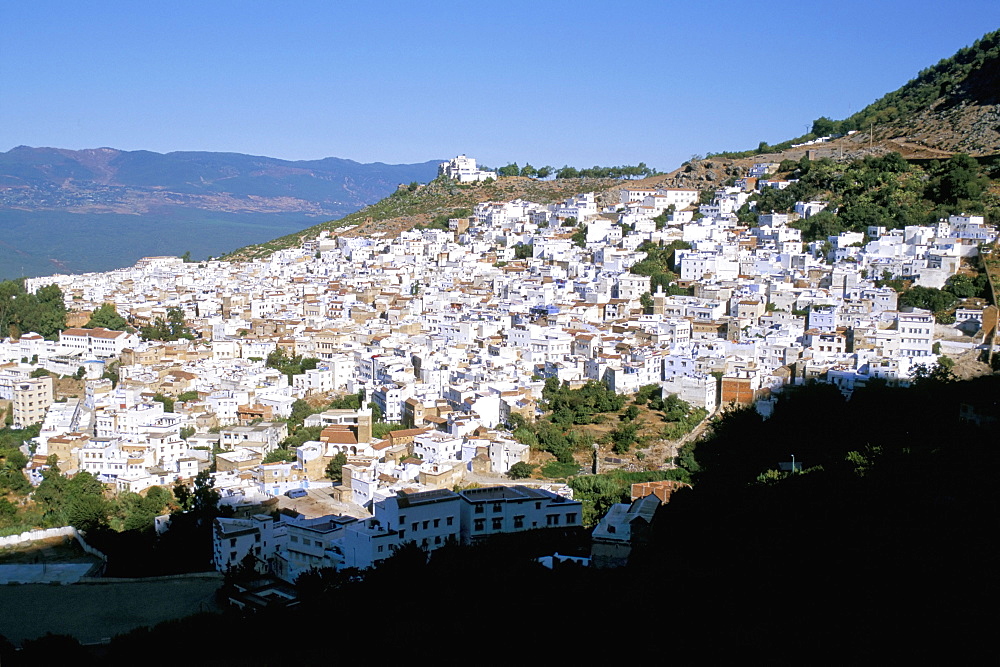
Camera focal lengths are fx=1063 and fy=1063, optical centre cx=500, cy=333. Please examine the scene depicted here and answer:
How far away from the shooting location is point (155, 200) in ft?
247

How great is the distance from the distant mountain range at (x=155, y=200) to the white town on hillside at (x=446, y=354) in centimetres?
2308

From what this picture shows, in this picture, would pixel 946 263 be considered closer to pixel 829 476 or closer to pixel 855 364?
pixel 855 364

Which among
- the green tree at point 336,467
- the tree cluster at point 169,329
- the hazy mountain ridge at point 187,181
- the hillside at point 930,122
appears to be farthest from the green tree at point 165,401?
the hazy mountain ridge at point 187,181

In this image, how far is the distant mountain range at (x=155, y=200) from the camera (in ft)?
167

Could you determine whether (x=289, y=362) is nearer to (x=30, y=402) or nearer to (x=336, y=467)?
(x=30, y=402)

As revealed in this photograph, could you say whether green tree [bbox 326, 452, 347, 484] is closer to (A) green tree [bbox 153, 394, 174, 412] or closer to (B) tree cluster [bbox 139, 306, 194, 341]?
(A) green tree [bbox 153, 394, 174, 412]

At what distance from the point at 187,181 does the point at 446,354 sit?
7132 centimetres

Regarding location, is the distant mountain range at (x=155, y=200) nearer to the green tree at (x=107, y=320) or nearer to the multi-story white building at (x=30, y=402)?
the green tree at (x=107, y=320)

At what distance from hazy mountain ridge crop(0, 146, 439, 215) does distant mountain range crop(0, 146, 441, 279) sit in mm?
88

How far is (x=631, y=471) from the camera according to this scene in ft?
37.7

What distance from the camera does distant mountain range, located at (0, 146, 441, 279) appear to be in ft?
167

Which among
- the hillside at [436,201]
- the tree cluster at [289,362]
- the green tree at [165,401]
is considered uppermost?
the hillside at [436,201]

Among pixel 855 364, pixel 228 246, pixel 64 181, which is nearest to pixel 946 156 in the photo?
pixel 855 364

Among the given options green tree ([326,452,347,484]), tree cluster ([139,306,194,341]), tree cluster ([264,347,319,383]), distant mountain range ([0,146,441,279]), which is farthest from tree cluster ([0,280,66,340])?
distant mountain range ([0,146,441,279])
